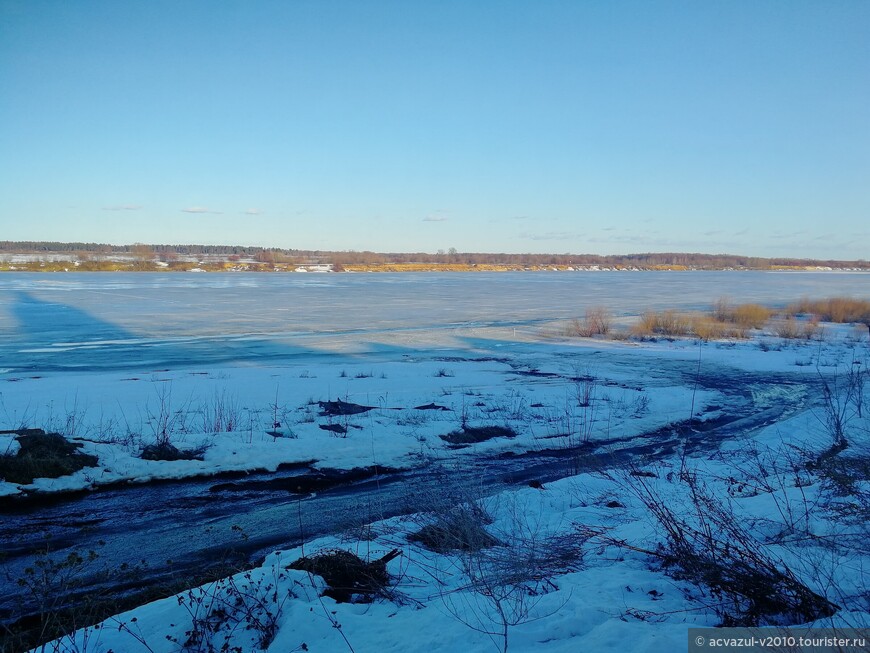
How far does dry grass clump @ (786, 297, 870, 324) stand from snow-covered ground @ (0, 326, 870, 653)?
67.0 ft

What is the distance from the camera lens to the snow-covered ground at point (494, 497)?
12.7 ft

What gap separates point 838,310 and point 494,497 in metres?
35.6

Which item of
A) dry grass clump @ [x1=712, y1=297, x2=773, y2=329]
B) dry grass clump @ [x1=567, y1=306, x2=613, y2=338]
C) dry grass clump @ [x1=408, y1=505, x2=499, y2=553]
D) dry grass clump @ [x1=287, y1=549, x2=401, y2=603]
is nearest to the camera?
dry grass clump @ [x1=287, y1=549, x2=401, y2=603]

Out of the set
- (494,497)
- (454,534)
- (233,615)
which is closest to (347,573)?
(233,615)

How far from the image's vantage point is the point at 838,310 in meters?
35.2

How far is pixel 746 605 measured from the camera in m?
3.86

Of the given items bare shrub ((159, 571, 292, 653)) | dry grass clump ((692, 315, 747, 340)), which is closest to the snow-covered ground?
bare shrub ((159, 571, 292, 653))

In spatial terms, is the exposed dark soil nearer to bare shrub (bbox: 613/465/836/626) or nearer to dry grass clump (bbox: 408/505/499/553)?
dry grass clump (bbox: 408/505/499/553)

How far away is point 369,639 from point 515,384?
39.1ft

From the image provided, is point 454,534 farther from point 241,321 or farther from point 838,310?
point 838,310

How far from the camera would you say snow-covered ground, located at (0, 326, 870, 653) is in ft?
12.7

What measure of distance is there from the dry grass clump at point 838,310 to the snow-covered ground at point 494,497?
20422mm

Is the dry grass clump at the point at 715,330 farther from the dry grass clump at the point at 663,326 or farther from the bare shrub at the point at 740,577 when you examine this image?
the bare shrub at the point at 740,577

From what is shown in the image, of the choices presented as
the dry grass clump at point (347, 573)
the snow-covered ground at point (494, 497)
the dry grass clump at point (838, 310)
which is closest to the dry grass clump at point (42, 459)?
the snow-covered ground at point (494, 497)
